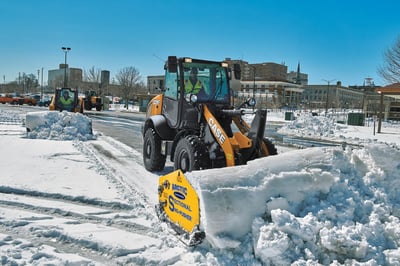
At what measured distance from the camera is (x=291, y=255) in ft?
10.8

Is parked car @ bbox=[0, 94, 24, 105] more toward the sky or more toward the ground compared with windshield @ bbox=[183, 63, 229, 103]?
more toward the ground

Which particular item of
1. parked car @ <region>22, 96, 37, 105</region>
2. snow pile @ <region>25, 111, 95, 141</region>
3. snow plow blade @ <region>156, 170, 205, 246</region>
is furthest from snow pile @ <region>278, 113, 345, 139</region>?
parked car @ <region>22, 96, 37, 105</region>

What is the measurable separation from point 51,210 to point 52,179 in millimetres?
1852

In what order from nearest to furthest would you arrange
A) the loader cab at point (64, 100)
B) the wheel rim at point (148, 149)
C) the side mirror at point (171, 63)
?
the side mirror at point (171, 63) < the wheel rim at point (148, 149) < the loader cab at point (64, 100)

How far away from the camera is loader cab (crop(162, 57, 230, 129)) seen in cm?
702

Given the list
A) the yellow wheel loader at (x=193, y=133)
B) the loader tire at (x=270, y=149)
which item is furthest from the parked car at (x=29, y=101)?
the loader tire at (x=270, y=149)

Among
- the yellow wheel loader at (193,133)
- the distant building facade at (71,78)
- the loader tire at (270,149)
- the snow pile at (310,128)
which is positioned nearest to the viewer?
the yellow wheel loader at (193,133)

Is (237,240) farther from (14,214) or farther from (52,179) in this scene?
(52,179)

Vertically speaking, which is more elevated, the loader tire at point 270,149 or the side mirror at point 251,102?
the side mirror at point 251,102

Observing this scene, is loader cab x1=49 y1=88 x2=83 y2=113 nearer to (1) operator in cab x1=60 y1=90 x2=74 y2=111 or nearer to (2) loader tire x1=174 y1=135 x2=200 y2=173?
(1) operator in cab x1=60 y1=90 x2=74 y2=111

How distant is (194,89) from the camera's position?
7.25m

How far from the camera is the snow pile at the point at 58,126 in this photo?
12.7 metres

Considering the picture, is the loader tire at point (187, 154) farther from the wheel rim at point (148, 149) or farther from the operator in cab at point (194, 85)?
the wheel rim at point (148, 149)

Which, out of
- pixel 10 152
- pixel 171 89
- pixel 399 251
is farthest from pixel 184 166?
pixel 10 152
